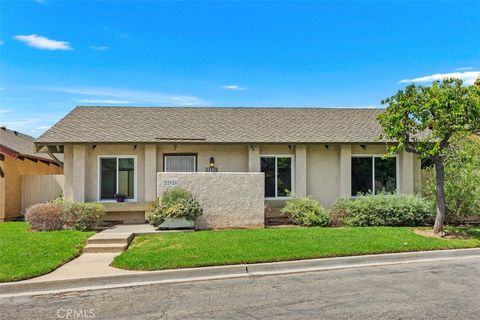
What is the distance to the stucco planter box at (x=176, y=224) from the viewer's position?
13.1 m

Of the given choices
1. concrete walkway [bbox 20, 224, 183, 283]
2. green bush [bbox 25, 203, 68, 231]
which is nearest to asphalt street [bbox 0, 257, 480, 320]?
concrete walkway [bbox 20, 224, 183, 283]

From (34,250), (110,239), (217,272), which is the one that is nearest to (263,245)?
(217,272)

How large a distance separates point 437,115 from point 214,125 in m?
8.80

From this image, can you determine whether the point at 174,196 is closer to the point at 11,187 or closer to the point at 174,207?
the point at 174,207

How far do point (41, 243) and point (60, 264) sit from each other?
228 cm

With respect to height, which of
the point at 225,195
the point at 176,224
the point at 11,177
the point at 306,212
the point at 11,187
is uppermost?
the point at 11,177

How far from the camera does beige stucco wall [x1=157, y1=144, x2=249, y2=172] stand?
15.9 meters

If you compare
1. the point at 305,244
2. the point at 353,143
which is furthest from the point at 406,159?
the point at 305,244

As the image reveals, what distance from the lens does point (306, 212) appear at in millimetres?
14344

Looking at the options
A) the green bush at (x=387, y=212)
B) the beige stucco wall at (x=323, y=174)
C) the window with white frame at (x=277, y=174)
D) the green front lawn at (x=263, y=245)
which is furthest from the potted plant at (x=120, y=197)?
the green bush at (x=387, y=212)

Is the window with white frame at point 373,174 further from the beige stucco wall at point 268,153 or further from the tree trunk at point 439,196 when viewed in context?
the tree trunk at point 439,196

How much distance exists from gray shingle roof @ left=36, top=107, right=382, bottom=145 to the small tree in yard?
3.80 metres

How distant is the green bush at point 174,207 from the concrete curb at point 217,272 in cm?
496

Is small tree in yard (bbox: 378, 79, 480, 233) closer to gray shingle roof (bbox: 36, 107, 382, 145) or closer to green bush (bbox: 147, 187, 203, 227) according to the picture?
gray shingle roof (bbox: 36, 107, 382, 145)
